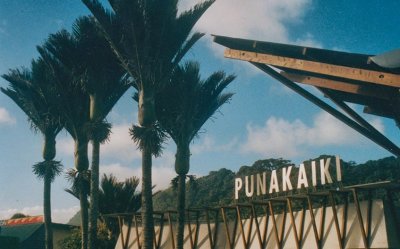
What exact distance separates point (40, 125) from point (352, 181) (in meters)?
45.5

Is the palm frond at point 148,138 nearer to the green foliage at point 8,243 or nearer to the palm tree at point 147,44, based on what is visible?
the palm tree at point 147,44

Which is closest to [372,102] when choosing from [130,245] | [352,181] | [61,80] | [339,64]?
[339,64]

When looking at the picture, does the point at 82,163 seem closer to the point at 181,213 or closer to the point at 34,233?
the point at 181,213

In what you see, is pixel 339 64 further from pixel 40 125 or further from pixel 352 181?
pixel 352 181

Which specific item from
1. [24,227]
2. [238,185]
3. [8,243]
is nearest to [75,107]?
[238,185]

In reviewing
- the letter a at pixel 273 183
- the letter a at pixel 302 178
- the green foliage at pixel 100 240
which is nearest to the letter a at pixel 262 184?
the letter a at pixel 273 183

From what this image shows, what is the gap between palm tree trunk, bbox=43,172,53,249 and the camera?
2502cm

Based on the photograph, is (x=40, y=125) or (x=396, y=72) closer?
(x=396, y=72)

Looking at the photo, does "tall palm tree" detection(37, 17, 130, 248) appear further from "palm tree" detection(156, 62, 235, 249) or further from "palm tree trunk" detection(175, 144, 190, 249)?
"palm tree trunk" detection(175, 144, 190, 249)

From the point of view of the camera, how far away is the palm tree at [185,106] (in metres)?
22.4

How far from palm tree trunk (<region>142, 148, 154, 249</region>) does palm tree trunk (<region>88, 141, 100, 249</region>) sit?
15.2 feet

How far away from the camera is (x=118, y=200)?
31.9 m

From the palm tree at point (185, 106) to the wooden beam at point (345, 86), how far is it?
40.6 ft

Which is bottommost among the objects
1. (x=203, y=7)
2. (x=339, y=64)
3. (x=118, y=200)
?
(x=118, y=200)
